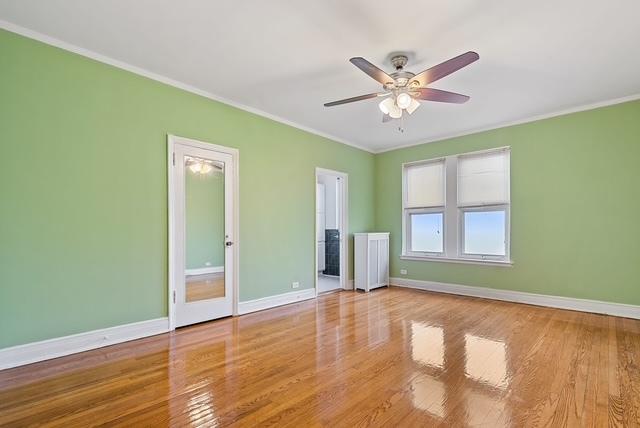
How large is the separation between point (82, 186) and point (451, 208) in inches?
203

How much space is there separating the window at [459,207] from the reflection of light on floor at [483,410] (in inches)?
131

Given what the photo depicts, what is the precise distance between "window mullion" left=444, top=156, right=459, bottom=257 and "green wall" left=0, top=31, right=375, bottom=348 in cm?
354

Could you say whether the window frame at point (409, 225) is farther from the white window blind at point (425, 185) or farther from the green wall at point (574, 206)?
the green wall at point (574, 206)

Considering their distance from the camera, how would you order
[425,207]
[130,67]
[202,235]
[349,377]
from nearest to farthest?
[349,377]
[130,67]
[202,235]
[425,207]

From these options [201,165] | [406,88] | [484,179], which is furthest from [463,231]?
[201,165]

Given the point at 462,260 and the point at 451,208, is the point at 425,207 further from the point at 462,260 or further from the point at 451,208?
the point at 462,260

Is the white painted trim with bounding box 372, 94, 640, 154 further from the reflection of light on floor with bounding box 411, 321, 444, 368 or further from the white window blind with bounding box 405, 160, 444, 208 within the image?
the reflection of light on floor with bounding box 411, 321, 444, 368

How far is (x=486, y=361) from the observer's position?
2652mm

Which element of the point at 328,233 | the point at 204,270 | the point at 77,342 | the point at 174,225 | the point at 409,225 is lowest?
the point at 77,342

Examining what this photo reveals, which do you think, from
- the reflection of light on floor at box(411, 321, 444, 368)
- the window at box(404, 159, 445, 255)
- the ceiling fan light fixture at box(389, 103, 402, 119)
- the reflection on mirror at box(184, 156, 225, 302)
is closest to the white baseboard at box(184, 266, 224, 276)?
the reflection on mirror at box(184, 156, 225, 302)

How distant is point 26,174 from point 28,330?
130 cm

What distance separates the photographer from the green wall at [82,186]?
2572 millimetres

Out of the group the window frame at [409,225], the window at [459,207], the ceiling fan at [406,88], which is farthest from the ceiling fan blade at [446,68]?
the window frame at [409,225]

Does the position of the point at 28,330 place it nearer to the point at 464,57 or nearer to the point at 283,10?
the point at 283,10
